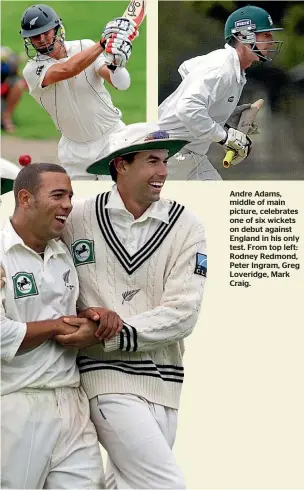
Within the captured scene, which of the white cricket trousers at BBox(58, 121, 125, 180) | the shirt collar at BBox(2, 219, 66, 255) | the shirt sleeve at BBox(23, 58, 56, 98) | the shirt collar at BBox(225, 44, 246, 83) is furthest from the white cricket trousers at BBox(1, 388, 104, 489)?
the shirt collar at BBox(225, 44, 246, 83)

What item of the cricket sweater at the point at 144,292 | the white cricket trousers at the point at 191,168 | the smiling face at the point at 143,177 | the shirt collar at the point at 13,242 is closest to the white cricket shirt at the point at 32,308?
the shirt collar at the point at 13,242

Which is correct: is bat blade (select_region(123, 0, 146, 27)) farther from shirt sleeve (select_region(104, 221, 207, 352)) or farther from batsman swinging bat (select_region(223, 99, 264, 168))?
shirt sleeve (select_region(104, 221, 207, 352))

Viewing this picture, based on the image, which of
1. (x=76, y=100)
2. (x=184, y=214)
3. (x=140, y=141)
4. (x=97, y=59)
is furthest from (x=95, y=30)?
(x=184, y=214)

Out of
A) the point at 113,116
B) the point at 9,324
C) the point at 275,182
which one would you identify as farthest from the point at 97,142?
the point at 9,324

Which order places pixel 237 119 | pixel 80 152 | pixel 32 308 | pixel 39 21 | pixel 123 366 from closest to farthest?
pixel 32 308 < pixel 123 366 < pixel 39 21 < pixel 80 152 < pixel 237 119

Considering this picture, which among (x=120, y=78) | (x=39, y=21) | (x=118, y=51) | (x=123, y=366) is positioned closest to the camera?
(x=123, y=366)

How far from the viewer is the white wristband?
20.8ft

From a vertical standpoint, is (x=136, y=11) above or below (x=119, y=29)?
above

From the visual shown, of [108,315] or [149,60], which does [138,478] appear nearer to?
[108,315]

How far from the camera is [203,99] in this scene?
6602 mm

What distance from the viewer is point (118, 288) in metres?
4.86

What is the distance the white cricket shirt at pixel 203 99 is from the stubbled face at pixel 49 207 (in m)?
1.85

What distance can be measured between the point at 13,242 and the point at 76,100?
6.73 ft

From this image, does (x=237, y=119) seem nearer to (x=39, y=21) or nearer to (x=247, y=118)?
(x=247, y=118)
